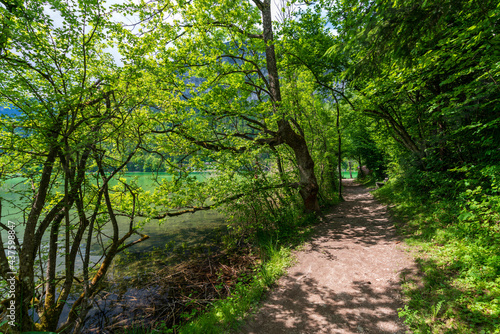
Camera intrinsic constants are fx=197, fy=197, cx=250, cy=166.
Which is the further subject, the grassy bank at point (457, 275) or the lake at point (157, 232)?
the lake at point (157, 232)

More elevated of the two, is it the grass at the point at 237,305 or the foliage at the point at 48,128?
the foliage at the point at 48,128

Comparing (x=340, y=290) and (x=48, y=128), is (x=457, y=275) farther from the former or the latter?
→ (x=48, y=128)

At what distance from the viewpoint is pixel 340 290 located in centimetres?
360

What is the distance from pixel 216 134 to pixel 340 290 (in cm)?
490

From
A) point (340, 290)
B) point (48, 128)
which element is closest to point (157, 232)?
point (48, 128)

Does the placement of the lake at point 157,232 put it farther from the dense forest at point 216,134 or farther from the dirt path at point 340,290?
the dirt path at point 340,290

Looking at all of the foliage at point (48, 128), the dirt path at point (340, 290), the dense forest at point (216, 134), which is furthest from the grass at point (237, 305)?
the foliage at point (48, 128)

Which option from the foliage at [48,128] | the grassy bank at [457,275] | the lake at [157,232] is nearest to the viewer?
the grassy bank at [457,275]

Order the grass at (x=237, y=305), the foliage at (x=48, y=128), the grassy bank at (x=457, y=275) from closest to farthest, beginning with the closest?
the grassy bank at (x=457, y=275), the foliage at (x=48, y=128), the grass at (x=237, y=305)

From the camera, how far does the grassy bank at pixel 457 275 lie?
2.28 meters

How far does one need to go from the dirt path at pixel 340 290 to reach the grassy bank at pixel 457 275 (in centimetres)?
28

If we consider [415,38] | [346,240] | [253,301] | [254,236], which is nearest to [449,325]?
[253,301]

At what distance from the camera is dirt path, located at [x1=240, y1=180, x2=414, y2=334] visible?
9.42ft

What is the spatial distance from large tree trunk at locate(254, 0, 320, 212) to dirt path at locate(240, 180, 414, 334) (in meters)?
2.56
